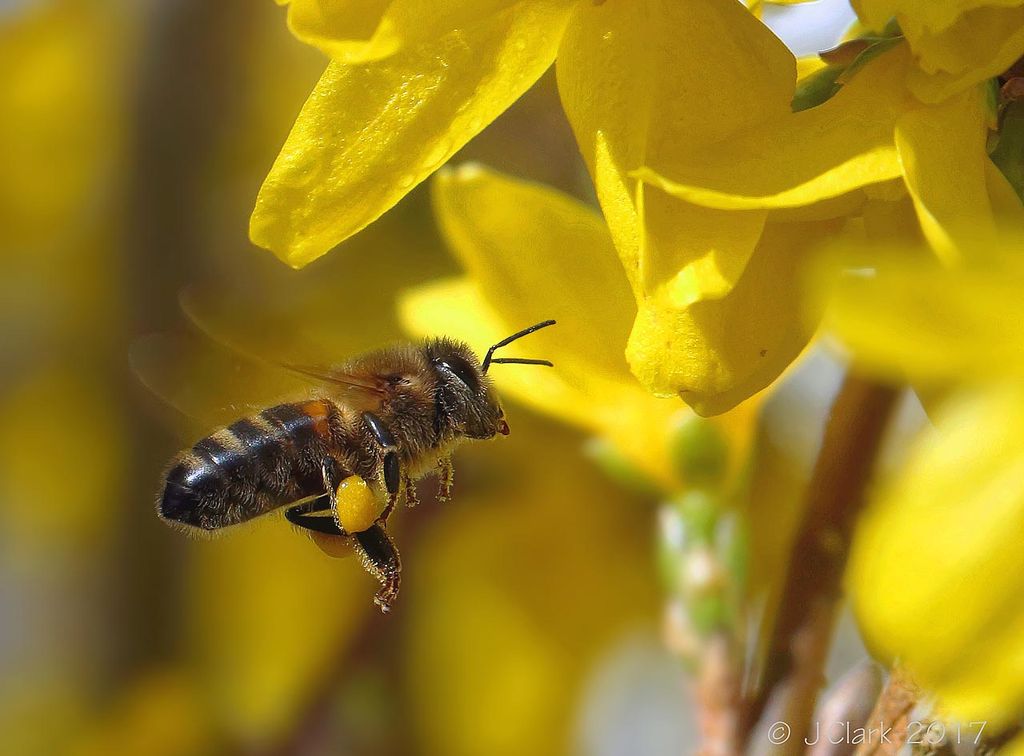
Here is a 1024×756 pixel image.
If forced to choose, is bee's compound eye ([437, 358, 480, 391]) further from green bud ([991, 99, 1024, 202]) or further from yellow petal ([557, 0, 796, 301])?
green bud ([991, 99, 1024, 202])

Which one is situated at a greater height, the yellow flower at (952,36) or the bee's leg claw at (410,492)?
the yellow flower at (952,36)

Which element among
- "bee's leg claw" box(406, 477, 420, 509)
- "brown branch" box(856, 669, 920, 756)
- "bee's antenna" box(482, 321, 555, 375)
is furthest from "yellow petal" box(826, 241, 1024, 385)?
"bee's leg claw" box(406, 477, 420, 509)

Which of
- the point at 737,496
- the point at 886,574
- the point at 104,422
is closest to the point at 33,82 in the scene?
the point at 104,422

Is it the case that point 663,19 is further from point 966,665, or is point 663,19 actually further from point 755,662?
point 755,662

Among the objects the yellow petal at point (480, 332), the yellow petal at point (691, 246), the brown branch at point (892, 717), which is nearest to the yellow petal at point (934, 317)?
the yellow petal at point (691, 246)

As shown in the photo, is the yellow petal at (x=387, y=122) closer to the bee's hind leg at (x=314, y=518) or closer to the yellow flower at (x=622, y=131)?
the yellow flower at (x=622, y=131)

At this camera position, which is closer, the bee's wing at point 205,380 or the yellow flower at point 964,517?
the yellow flower at point 964,517

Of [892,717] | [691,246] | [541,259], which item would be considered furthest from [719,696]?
[691,246]
